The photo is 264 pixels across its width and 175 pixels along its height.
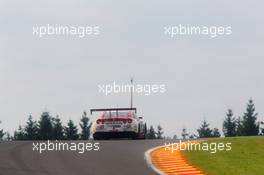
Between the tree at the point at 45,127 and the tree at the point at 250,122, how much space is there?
3067 centimetres

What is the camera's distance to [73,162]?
1401 centimetres

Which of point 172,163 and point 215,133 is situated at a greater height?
point 215,133

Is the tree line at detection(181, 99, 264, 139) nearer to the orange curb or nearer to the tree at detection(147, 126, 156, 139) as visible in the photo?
the tree at detection(147, 126, 156, 139)

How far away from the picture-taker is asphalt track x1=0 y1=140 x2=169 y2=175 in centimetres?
1255

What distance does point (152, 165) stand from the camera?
14016 mm

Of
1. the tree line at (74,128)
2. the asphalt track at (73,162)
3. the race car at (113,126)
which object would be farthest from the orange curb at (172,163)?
the tree line at (74,128)

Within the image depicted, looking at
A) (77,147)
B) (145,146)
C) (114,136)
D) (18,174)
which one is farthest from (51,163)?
(114,136)

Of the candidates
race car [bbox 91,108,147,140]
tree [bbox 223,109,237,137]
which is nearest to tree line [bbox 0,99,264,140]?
tree [bbox 223,109,237,137]

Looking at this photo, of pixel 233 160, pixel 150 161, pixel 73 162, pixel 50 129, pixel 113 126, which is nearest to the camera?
pixel 73 162

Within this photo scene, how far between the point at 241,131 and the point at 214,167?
89.3 m

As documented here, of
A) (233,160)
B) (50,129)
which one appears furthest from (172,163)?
(50,129)

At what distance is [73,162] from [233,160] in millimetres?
4014

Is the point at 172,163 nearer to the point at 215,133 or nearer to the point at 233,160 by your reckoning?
the point at 233,160

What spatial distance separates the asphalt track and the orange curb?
325 millimetres
